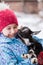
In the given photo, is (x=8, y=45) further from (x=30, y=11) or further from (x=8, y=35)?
(x=30, y=11)

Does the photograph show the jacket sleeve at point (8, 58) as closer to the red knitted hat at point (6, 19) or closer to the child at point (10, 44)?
the child at point (10, 44)

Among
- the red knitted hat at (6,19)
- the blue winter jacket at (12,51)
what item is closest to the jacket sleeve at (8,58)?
the blue winter jacket at (12,51)

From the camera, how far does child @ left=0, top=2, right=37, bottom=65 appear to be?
701mm

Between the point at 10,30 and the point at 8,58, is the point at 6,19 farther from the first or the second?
the point at 8,58

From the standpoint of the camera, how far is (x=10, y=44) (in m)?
0.77

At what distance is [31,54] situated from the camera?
2.44 feet

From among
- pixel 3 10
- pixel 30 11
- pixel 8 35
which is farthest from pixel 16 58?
pixel 30 11

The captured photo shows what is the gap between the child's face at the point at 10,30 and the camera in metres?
0.81

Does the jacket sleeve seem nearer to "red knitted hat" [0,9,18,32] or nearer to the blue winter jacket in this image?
the blue winter jacket

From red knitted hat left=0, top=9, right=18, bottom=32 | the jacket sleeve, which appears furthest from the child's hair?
the jacket sleeve

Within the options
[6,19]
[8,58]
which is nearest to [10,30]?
[6,19]

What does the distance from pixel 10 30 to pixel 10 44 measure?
8 cm

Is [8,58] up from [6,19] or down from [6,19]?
down

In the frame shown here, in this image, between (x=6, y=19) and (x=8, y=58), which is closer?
(x=8, y=58)
